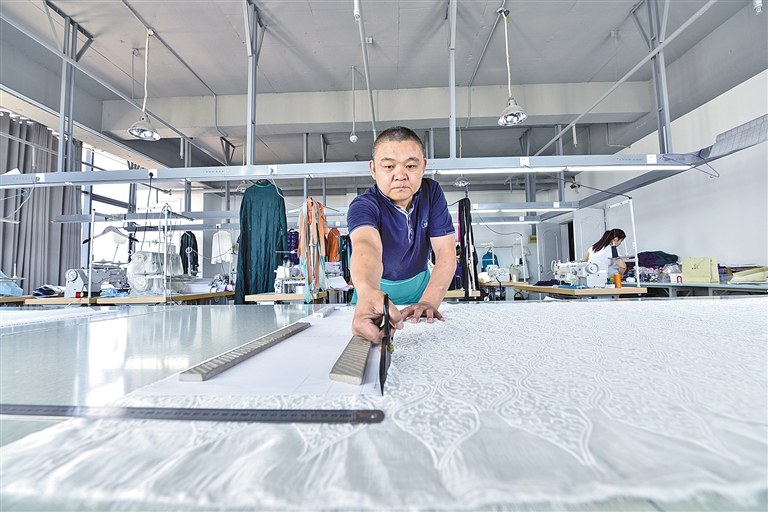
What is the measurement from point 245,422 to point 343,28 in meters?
4.66

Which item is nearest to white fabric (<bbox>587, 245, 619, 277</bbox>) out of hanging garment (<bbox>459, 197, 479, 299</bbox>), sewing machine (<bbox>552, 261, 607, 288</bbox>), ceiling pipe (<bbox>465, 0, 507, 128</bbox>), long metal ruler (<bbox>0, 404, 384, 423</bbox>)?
sewing machine (<bbox>552, 261, 607, 288</bbox>)

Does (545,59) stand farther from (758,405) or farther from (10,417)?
(10,417)

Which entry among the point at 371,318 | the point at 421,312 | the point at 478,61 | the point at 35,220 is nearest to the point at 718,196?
the point at 478,61

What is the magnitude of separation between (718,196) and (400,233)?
515cm

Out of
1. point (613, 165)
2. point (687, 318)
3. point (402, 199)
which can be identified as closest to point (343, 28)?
point (613, 165)

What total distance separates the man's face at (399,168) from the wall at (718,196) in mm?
4083

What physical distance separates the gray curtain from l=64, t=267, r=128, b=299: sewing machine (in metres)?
2.33

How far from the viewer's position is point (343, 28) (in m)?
4.06

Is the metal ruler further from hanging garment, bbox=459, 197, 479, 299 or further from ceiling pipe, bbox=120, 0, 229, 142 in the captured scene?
ceiling pipe, bbox=120, 0, 229, 142

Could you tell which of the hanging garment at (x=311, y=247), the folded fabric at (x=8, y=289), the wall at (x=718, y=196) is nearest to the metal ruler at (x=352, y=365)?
the hanging garment at (x=311, y=247)

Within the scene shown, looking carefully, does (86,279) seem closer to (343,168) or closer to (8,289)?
(8,289)

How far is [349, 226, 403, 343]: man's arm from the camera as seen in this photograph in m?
0.77

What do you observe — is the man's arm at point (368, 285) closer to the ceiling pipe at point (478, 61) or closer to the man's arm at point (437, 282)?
the man's arm at point (437, 282)

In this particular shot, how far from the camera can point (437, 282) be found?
49.8 inches
